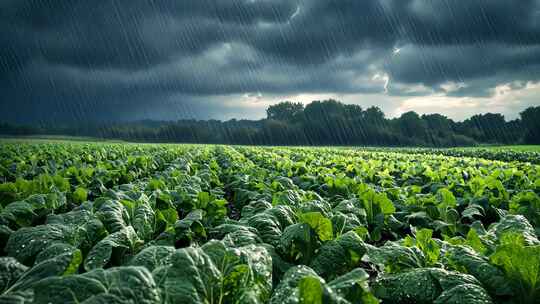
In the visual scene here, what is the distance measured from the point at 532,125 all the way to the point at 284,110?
73779mm

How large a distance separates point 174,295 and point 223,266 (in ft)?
0.96

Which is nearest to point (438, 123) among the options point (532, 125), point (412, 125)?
point (412, 125)

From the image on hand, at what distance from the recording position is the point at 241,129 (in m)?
106

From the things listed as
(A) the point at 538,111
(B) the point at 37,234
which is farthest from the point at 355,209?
(A) the point at 538,111

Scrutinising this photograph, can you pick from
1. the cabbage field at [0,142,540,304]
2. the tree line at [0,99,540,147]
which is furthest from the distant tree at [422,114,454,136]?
the cabbage field at [0,142,540,304]

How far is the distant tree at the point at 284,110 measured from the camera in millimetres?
122125

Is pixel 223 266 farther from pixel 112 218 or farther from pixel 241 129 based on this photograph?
pixel 241 129

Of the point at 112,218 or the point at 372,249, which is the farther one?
the point at 112,218

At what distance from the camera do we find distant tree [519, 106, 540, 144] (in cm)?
8544

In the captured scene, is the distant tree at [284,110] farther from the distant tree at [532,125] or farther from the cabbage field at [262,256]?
the cabbage field at [262,256]

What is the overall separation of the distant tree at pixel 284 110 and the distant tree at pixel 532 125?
66.1 metres

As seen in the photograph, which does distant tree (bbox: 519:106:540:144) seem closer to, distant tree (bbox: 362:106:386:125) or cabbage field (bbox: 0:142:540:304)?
distant tree (bbox: 362:106:386:125)

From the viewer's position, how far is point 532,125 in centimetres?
8675

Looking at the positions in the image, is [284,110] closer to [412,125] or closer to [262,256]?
[412,125]
